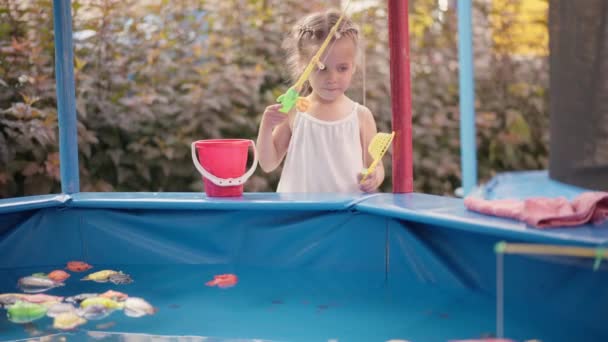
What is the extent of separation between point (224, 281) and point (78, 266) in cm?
54

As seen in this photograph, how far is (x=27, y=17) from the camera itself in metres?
4.25

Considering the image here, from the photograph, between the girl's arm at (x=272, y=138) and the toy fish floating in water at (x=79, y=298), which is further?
the girl's arm at (x=272, y=138)

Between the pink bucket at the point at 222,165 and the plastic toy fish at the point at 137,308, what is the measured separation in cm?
60

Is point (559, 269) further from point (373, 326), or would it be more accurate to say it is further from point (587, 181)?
point (587, 181)

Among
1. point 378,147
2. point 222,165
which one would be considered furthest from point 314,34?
point 222,165

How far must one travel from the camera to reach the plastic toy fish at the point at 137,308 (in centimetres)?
197

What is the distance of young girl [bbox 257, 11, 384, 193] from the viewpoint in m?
2.80

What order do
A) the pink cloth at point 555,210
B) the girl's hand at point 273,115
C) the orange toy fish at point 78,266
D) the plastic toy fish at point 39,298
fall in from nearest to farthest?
the pink cloth at point 555,210
the plastic toy fish at point 39,298
the orange toy fish at point 78,266
the girl's hand at point 273,115

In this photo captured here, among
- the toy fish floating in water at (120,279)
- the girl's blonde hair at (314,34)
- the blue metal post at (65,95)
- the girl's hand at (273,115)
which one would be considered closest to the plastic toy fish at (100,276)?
the toy fish floating in water at (120,279)

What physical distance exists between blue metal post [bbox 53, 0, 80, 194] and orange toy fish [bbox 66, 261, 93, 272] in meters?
0.39

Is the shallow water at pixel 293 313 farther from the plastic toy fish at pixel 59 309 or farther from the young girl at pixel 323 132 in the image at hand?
the young girl at pixel 323 132

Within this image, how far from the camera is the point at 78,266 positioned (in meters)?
2.45

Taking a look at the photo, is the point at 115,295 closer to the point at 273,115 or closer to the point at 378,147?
the point at 273,115

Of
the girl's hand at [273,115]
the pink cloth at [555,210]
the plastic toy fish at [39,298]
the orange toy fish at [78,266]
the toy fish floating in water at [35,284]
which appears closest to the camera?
the pink cloth at [555,210]
